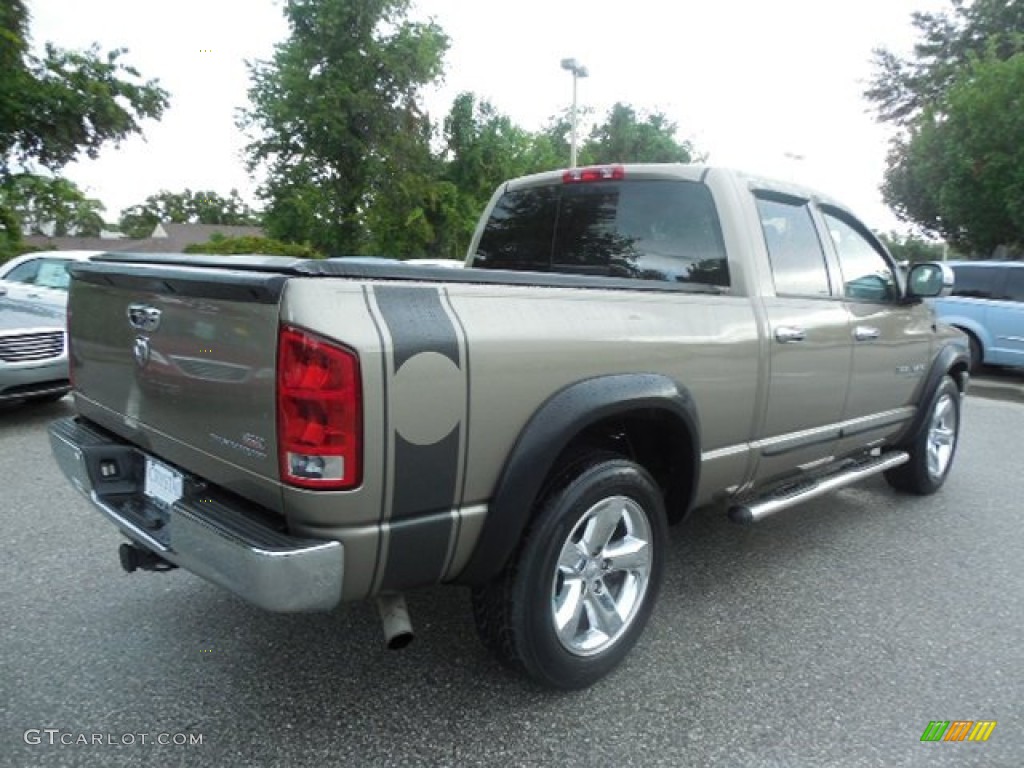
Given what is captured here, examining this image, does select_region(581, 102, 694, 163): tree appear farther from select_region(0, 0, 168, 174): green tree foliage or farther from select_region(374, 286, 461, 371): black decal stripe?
select_region(374, 286, 461, 371): black decal stripe

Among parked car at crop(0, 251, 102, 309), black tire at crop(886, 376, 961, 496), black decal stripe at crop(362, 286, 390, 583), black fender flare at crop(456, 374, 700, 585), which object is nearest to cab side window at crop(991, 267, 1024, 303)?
black tire at crop(886, 376, 961, 496)

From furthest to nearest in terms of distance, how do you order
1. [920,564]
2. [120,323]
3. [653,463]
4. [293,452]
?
[920,564]
[653,463]
[120,323]
[293,452]

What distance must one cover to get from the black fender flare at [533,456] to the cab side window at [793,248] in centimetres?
128

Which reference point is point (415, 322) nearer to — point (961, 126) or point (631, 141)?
point (961, 126)

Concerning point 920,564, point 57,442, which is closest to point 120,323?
point 57,442

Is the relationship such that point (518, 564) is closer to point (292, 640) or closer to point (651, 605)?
point (651, 605)

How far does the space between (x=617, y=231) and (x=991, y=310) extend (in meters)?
9.59

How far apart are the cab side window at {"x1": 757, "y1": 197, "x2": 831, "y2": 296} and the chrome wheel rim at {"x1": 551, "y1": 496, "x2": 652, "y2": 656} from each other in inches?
53.4

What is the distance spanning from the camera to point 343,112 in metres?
27.2

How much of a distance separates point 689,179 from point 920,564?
2.40m

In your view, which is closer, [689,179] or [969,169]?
[689,179]

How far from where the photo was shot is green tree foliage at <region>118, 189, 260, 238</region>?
3452 inches

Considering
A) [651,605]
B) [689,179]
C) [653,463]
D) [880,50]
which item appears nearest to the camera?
[651,605]

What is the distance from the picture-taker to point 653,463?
301 centimetres
